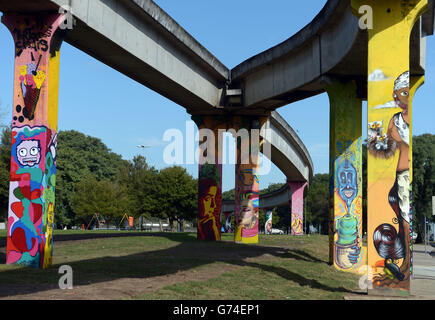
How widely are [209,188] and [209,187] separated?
0.21 ft

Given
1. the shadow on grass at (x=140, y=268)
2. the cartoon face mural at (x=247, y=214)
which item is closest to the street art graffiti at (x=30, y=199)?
the shadow on grass at (x=140, y=268)

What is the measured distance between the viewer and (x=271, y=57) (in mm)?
27734

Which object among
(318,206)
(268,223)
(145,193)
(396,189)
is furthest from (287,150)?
(318,206)

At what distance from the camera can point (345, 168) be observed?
22.7 metres

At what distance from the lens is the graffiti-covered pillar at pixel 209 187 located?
32.7 m

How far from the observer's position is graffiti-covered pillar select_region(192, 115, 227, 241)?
107ft

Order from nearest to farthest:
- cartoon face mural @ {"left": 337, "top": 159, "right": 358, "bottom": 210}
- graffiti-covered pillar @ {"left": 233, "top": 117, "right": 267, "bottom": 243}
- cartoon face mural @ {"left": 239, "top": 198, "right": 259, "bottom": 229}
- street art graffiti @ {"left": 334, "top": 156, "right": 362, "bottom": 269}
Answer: street art graffiti @ {"left": 334, "top": 156, "right": 362, "bottom": 269} < cartoon face mural @ {"left": 337, "top": 159, "right": 358, "bottom": 210} < graffiti-covered pillar @ {"left": 233, "top": 117, "right": 267, "bottom": 243} < cartoon face mural @ {"left": 239, "top": 198, "right": 259, "bottom": 229}

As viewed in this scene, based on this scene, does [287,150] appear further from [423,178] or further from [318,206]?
[318,206]

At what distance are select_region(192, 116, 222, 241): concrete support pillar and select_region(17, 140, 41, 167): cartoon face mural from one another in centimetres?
1702

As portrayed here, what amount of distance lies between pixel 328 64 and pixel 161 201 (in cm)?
4651

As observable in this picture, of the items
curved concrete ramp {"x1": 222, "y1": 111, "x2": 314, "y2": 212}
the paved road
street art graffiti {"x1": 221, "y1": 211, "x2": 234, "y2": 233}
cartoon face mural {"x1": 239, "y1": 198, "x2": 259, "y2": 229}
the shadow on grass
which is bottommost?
street art graffiti {"x1": 221, "y1": 211, "x2": 234, "y2": 233}

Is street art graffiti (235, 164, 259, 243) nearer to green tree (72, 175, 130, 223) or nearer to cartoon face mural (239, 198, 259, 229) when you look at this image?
cartoon face mural (239, 198, 259, 229)

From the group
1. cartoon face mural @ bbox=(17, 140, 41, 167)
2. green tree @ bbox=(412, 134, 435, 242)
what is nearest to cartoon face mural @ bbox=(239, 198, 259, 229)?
cartoon face mural @ bbox=(17, 140, 41, 167)
